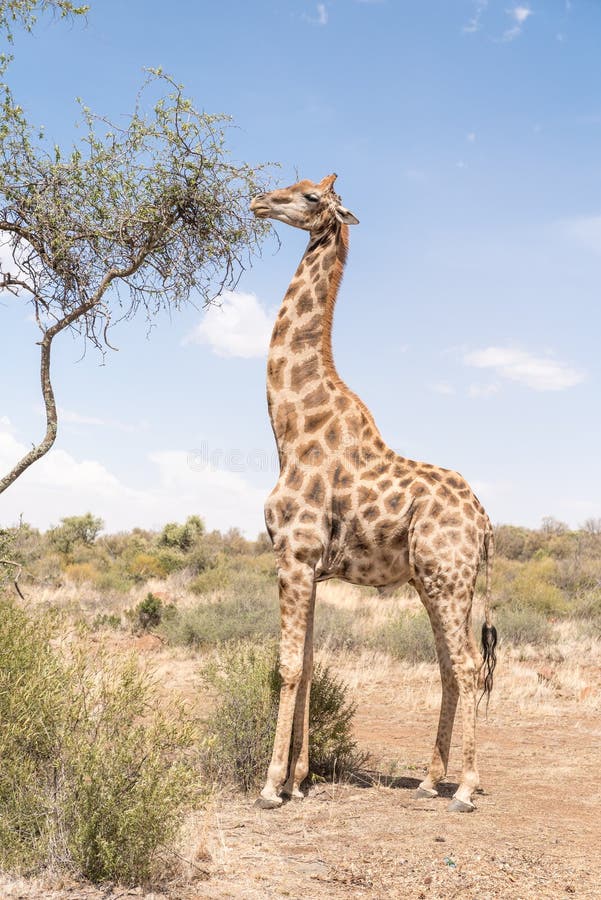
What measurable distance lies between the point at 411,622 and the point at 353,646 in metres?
1.27

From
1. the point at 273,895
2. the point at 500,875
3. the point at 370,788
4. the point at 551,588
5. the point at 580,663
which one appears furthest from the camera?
the point at 551,588

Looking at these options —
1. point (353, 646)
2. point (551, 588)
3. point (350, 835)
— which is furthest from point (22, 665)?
point (551, 588)

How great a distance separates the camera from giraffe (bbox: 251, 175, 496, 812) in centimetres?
753

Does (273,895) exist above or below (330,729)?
below

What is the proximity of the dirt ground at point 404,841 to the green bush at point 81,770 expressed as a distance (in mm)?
214

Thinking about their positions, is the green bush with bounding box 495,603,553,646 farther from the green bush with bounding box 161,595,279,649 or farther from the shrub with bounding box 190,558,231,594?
the shrub with bounding box 190,558,231,594

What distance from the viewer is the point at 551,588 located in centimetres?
2272

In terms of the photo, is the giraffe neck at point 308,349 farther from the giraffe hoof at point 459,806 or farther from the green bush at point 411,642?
the green bush at point 411,642

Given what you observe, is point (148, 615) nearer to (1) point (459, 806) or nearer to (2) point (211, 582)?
(2) point (211, 582)

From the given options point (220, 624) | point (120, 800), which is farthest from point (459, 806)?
point (220, 624)

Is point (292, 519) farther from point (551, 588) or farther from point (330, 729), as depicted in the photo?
point (551, 588)

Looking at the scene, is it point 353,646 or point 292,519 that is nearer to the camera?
point 292,519

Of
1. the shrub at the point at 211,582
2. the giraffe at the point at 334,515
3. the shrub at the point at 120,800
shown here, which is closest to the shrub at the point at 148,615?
the shrub at the point at 211,582

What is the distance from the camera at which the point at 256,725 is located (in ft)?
27.1
